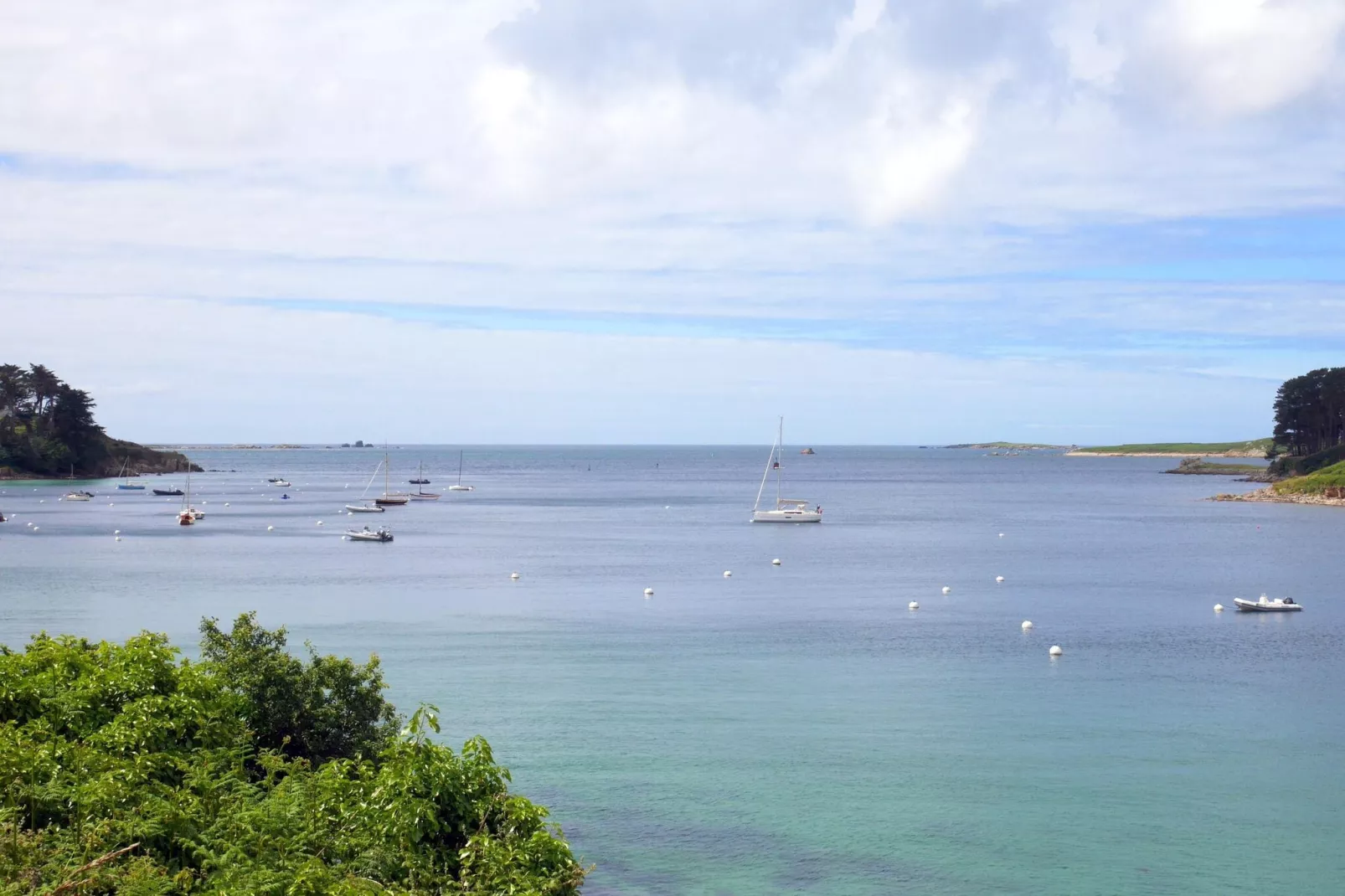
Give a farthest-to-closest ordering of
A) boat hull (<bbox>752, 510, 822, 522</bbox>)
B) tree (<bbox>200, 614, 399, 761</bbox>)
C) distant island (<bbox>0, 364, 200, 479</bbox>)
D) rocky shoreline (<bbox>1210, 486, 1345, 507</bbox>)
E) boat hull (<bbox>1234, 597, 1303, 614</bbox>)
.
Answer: distant island (<bbox>0, 364, 200, 479</bbox>)
rocky shoreline (<bbox>1210, 486, 1345, 507</bbox>)
boat hull (<bbox>752, 510, 822, 522</bbox>)
boat hull (<bbox>1234, 597, 1303, 614</bbox>)
tree (<bbox>200, 614, 399, 761</bbox>)

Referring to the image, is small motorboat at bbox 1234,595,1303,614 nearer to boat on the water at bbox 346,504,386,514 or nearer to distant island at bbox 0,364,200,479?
boat on the water at bbox 346,504,386,514

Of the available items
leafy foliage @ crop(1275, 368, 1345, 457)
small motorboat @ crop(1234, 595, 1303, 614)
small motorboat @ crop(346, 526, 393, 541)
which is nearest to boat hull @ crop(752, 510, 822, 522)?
small motorboat @ crop(346, 526, 393, 541)

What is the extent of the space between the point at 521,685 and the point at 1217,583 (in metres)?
48.5

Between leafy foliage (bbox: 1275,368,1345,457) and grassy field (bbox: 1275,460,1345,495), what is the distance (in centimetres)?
1704

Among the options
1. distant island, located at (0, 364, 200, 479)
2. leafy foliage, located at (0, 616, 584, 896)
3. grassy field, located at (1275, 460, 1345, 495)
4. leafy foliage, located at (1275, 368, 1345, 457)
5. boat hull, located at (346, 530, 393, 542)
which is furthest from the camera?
Result: distant island, located at (0, 364, 200, 479)

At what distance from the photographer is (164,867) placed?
15406 millimetres

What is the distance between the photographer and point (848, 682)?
43562 mm

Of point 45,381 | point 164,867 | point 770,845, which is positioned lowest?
point 770,845

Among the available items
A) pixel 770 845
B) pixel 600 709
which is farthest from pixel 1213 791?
pixel 600 709

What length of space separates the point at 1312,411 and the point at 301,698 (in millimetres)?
173622

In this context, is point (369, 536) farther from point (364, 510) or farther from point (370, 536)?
point (364, 510)

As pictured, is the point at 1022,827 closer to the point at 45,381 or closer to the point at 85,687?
the point at 85,687

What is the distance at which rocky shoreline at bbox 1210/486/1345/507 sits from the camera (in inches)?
5468

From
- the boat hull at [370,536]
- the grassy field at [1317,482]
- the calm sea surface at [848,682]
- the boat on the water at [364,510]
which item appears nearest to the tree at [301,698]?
the calm sea surface at [848,682]
